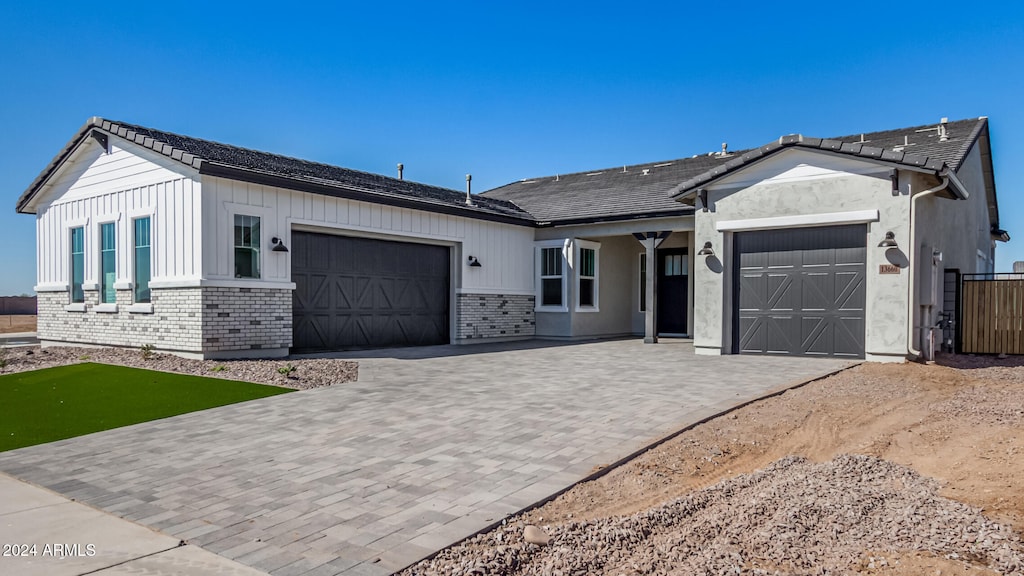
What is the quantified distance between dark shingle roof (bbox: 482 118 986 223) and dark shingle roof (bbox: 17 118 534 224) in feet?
10.3

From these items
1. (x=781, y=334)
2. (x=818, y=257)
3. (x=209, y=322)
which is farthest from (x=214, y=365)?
(x=818, y=257)

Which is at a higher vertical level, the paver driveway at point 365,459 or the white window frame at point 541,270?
the white window frame at point 541,270

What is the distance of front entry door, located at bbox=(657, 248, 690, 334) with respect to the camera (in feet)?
60.6

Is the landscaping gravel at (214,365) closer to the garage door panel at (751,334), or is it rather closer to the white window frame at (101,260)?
the white window frame at (101,260)

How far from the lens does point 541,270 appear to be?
1800cm

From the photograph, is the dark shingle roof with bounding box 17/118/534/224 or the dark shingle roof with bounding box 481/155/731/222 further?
the dark shingle roof with bounding box 481/155/731/222

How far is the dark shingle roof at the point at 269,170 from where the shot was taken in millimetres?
11133

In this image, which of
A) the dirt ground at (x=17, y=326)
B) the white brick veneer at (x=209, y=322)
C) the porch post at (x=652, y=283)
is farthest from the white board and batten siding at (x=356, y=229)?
the dirt ground at (x=17, y=326)

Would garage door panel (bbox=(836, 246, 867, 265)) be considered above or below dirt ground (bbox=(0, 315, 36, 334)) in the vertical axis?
above

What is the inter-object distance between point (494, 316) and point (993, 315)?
1152 centimetres

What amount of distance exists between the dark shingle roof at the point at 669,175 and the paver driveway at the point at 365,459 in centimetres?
484

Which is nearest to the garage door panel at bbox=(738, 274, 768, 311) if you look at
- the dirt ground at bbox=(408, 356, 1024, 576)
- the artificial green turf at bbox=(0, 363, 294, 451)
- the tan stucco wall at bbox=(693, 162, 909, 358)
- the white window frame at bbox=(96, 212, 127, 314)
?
the tan stucco wall at bbox=(693, 162, 909, 358)

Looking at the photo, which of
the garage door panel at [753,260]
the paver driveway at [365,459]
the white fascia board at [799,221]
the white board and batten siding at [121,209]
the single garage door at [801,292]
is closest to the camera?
the paver driveway at [365,459]

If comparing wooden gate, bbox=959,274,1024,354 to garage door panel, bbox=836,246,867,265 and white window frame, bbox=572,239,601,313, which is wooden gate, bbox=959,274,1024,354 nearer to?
garage door panel, bbox=836,246,867,265
